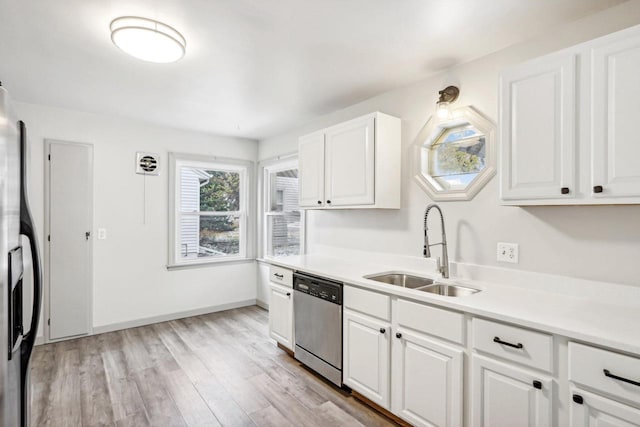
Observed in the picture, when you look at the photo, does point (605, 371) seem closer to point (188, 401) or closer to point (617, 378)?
point (617, 378)

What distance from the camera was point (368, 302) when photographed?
7.42 feet

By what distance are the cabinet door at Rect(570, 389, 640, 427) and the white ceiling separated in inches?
73.1

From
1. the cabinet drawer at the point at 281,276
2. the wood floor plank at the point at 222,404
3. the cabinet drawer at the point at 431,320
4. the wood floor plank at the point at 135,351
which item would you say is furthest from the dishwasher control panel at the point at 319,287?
the wood floor plank at the point at 135,351

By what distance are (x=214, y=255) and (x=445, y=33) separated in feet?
12.6

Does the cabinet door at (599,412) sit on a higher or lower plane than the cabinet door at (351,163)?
lower

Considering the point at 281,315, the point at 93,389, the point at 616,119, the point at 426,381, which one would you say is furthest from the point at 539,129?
the point at 93,389

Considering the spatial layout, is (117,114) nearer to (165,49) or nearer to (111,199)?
(111,199)

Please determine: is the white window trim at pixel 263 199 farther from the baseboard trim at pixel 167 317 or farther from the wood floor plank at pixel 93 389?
the wood floor plank at pixel 93 389

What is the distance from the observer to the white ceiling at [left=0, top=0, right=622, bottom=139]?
1765mm

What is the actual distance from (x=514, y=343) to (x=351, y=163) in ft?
5.76

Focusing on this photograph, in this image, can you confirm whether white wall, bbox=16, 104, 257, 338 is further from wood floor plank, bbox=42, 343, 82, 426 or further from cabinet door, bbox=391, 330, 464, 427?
cabinet door, bbox=391, 330, 464, 427

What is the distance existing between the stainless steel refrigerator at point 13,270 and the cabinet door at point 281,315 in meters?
2.01

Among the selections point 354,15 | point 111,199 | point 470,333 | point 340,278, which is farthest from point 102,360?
point 354,15

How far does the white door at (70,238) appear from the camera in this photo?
11.2 feet
